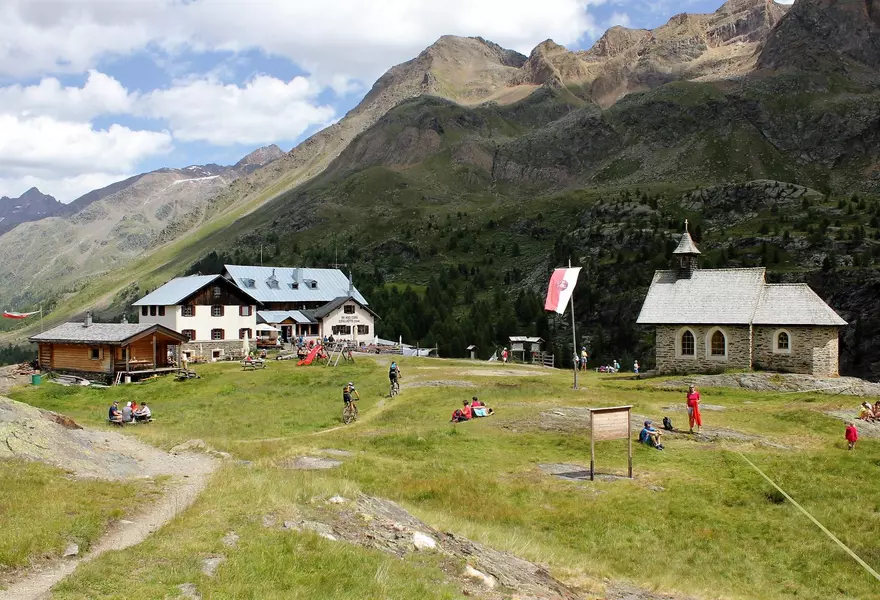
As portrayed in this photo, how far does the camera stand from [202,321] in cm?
7488

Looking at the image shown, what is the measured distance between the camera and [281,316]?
92.1 metres

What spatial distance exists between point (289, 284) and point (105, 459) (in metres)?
77.2

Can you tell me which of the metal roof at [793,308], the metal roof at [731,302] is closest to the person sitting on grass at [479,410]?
the metal roof at [731,302]

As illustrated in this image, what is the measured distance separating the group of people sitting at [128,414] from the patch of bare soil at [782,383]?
3396 cm

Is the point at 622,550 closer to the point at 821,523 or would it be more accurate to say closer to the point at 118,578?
the point at 821,523

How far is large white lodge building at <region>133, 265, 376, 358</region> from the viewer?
74438 millimetres

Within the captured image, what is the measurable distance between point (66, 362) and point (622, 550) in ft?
212

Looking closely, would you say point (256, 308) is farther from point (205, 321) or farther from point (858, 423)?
point (858, 423)

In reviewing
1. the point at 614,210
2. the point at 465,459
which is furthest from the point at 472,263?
the point at 465,459

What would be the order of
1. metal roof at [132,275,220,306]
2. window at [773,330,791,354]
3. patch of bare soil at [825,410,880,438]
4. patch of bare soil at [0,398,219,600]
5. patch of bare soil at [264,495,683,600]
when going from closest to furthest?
patch of bare soil at [264,495,683,600] < patch of bare soil at [0,398,219,600] < patch of bare soil at [825,410,880,438] < window at [773,330,791,354] < metal roof at [132,275,220,306]

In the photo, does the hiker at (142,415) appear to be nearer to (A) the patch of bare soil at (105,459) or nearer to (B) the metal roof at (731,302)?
(A) the patch of bare soil at (105,459)

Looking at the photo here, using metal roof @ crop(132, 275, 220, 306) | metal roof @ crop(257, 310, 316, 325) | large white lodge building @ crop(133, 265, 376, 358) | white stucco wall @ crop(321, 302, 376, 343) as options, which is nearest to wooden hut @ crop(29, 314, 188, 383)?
large white lodge building @ crop(133, 265, 376, 358)

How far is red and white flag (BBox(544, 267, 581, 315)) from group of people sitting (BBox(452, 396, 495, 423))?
728cm

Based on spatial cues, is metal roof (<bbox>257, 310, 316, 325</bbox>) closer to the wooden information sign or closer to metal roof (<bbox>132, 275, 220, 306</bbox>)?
metal roof (<bbox>132, 275, 220, 306</bbox>)
